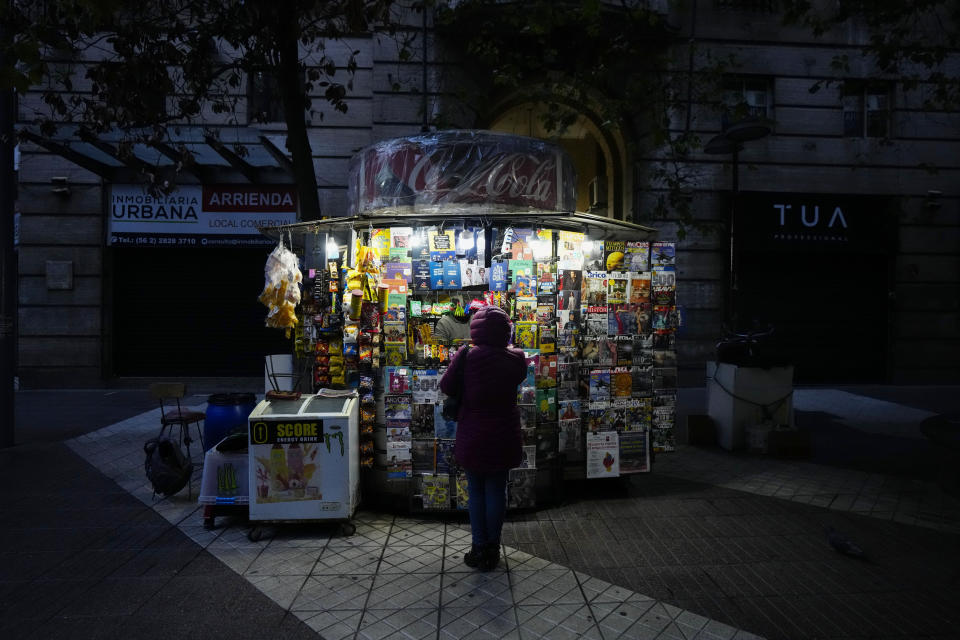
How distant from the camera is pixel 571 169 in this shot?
6.07 metres

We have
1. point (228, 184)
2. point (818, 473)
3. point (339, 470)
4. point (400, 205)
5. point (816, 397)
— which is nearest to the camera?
point (339, 470)

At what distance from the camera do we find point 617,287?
18.7 feet

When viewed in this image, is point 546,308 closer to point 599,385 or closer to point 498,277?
point 498,277

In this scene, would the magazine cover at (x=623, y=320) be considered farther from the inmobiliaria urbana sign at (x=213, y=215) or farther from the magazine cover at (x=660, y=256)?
the inmobiliaria urbana sign at (x=213, y=215)

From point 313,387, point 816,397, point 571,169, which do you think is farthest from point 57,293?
point 816,397

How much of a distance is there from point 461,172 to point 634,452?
3.22m

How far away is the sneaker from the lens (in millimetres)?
4016

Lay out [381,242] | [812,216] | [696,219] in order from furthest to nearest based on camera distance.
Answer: [812,216], [696,219], [381,242]

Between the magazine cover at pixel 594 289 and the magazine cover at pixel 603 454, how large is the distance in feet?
4.20

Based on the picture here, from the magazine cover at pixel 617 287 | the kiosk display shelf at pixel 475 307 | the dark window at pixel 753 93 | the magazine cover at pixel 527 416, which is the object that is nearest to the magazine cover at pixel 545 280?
the kiosk display shelf at pixel 475 307

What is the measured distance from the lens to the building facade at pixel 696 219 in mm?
11539

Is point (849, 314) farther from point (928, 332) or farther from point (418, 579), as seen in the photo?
point (418, 579)

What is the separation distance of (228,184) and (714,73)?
31.7ft

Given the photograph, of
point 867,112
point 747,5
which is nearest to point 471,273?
point 747,5
